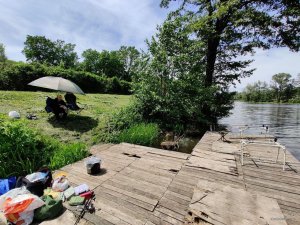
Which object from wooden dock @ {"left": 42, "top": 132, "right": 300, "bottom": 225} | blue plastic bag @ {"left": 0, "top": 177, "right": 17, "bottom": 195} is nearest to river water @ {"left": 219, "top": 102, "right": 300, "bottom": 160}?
wooden dock @ {"left": 42, "top": 132, "right": 300, "bottom": 225}

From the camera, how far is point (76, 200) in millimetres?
3113

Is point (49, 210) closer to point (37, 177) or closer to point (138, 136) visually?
point (37, 177)

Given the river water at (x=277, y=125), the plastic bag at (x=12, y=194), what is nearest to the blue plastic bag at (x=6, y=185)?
the plastic bag at (x=12, y=194)

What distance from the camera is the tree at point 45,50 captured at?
172 feet

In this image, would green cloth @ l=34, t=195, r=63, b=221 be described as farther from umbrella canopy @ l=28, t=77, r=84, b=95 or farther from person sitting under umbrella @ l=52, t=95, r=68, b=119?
person sitting under umbrella @ l=52, t=95, r=68, b=119

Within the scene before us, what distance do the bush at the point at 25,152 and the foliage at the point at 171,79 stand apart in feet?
16.3

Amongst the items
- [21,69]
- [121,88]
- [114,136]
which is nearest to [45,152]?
[114,136]

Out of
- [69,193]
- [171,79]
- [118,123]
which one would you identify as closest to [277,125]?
[171,79]

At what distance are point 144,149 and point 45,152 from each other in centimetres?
277

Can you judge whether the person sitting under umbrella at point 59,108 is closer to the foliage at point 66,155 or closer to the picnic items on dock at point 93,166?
the foliage at point 66,155

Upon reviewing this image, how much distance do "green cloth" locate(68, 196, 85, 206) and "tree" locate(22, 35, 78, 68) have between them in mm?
54478

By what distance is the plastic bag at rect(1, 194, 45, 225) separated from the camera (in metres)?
2.60

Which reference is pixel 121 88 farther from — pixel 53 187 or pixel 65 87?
pixel 53 187

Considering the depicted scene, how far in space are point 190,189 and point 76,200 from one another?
77.6 inches
